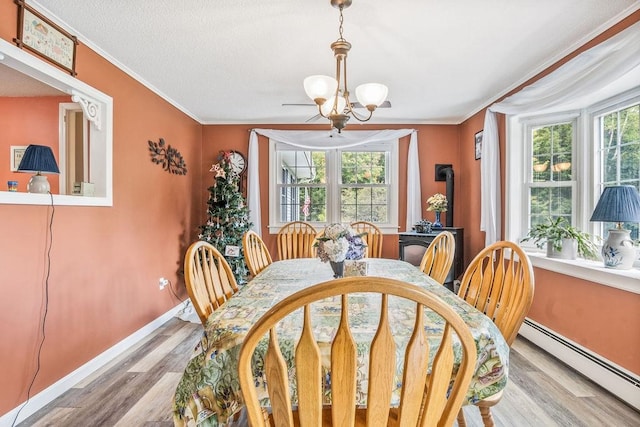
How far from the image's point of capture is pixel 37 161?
2.34 metres

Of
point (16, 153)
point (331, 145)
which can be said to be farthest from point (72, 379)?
point (331, 145)

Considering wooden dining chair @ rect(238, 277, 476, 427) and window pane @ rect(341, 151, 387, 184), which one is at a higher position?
window pane @ rect(341, 151, 387, 184)

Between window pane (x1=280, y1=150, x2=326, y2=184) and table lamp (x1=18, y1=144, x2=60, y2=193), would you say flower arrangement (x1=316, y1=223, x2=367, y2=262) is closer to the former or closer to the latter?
table lamp (x1=18, y1=144, x2=60, y2=193)

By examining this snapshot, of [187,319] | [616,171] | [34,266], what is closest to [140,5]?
[34,266]

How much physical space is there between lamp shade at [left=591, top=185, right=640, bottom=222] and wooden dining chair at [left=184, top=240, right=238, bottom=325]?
7.73 feet

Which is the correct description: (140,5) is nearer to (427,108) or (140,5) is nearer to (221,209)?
(221,209)

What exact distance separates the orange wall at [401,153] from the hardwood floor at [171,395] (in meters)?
2.34

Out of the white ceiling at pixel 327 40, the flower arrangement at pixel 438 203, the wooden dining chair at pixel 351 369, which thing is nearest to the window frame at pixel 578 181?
the white ceiling at pixel 327 40

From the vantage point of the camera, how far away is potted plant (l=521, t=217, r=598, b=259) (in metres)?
2.74

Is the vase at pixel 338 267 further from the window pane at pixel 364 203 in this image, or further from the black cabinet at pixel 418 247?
the window pane at pixel 364 203

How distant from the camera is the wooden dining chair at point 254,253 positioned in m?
2.49

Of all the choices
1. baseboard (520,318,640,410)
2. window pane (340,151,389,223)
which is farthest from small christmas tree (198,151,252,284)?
baseboard (520,318,640,410)

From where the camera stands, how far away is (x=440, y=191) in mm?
4902

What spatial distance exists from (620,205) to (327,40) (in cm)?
220
